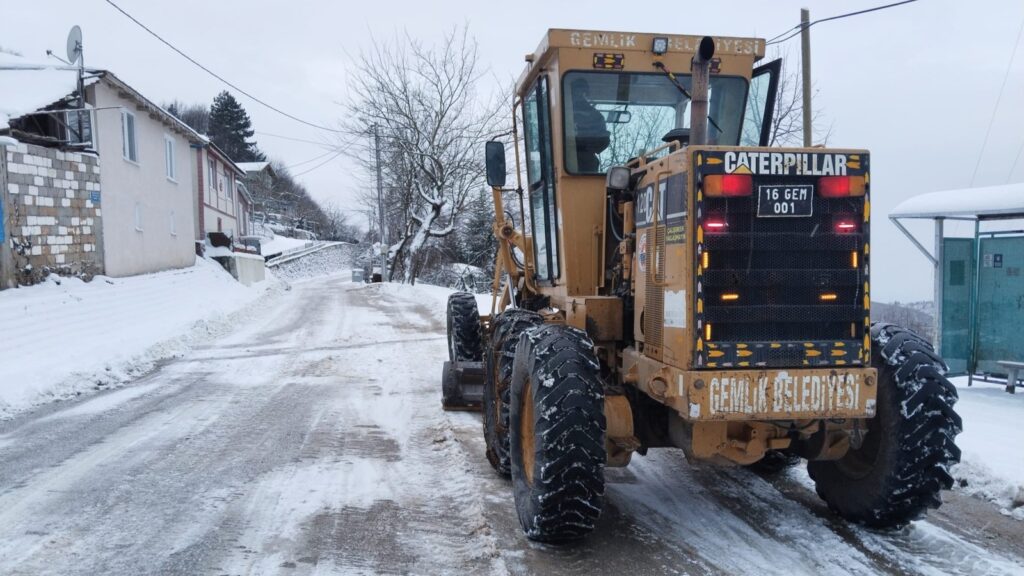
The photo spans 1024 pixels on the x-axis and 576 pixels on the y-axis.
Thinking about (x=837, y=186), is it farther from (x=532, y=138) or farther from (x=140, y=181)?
(x=140, y=181)

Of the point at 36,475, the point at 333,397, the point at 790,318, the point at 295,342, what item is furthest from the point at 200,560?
the point at 295,342

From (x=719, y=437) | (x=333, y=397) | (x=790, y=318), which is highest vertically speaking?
(x=790, y=318)

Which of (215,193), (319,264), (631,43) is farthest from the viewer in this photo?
(319,264)

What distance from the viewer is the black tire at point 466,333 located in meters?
8.66

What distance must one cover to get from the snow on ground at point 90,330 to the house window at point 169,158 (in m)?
6.53

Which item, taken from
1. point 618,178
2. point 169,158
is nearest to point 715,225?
point 618,178

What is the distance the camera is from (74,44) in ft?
55.3

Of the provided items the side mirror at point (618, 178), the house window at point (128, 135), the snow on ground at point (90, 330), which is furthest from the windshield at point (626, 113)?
the house window at point (128, 135)

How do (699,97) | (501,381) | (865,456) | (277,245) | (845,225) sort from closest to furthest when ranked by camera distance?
(845,225)
(699,97)
(865,456)
(501,381)
(277,245)

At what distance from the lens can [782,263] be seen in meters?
3.92

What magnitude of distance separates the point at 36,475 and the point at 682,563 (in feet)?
15.5

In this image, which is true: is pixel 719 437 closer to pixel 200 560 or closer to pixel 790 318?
pixel 790 318

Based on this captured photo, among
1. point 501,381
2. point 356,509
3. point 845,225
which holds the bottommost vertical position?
point 356,509

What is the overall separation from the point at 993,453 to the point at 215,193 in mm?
35899
